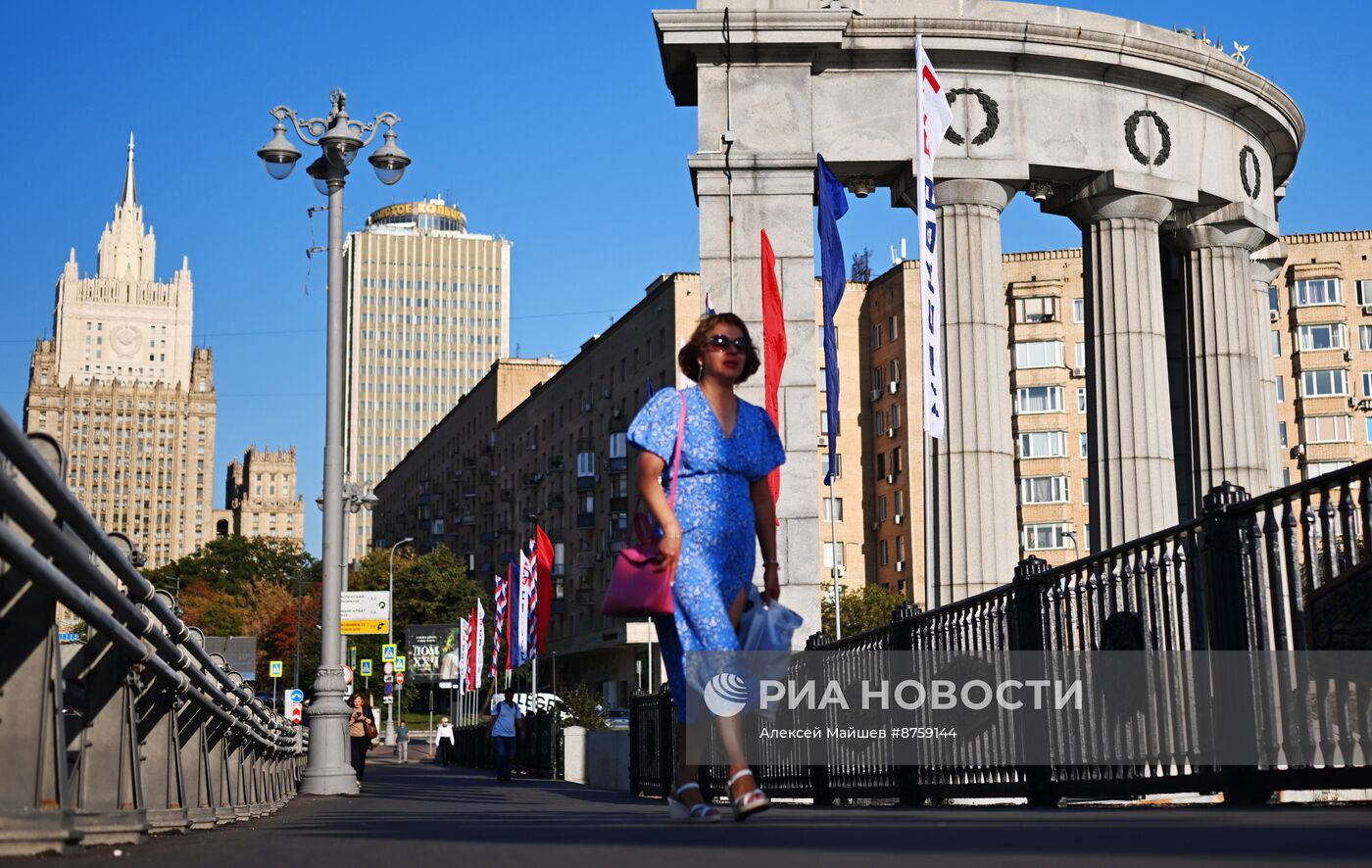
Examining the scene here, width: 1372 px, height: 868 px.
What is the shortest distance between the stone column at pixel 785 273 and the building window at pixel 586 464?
75.9m

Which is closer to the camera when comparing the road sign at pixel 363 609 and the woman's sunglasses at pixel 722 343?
the woman's sunglasses at pixel 722 343

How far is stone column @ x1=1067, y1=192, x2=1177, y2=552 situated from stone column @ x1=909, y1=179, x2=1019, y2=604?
4.94 ft

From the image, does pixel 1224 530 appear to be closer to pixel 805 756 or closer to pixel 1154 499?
pixel 805 756

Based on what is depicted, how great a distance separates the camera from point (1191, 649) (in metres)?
10.3

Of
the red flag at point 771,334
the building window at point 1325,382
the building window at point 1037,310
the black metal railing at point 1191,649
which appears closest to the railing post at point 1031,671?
the black metal railing at point 1191,649

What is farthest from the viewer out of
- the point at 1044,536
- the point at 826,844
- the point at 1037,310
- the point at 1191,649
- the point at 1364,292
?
the point at 1037,310

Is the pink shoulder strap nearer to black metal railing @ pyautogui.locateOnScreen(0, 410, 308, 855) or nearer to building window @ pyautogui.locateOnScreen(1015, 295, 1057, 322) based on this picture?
black metal railing @ pyautogui.locateOnScreen(0, 410, 308, 855)

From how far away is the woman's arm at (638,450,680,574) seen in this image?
7094 millimetres

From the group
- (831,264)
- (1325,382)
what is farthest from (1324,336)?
(831,264)

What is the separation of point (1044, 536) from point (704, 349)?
83234 mm

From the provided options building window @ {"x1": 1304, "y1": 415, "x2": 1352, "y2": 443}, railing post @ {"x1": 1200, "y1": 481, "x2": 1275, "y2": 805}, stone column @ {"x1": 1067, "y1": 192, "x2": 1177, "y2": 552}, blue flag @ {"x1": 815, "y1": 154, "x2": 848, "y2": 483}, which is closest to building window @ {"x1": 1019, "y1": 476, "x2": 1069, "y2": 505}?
building window @ {"x1": 1304, "y1": 415, "x2": 1352, "y2": 443}

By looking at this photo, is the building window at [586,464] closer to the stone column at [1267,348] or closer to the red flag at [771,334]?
the stone column at [1267,348]

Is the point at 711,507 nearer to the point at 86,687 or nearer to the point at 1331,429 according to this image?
the point at 86,687

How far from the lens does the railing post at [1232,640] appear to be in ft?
31.3
